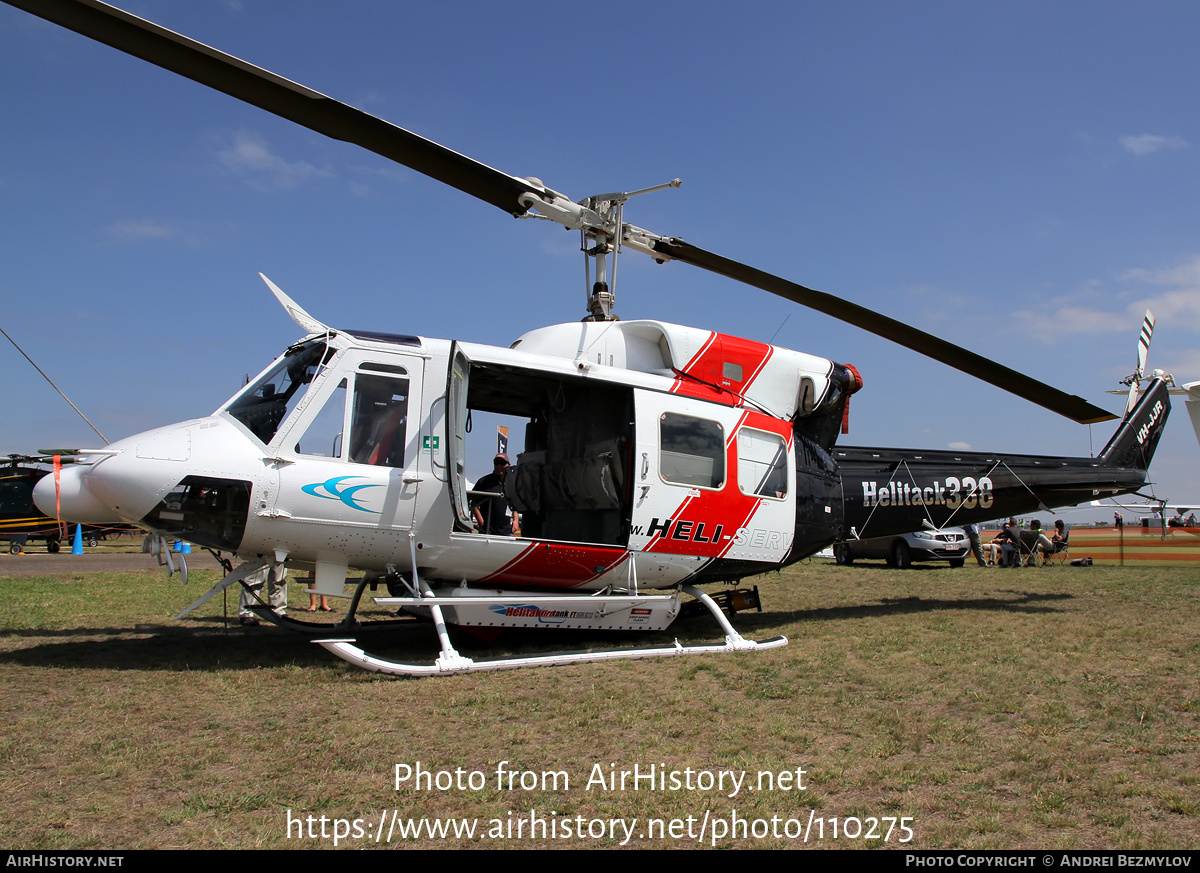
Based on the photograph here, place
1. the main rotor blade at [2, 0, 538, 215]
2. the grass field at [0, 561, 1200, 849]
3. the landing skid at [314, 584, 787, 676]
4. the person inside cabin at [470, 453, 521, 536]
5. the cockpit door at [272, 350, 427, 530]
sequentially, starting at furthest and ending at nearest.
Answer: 1. the person inside cabin at [470, 453, 521, 536]
2. the cockpit door at [272, 350, 427, 530]
3. the landing skid at [314, 584, 787, 676]
4. the main rotor blade at [2, 0, 538, 215]
5. the grass field at [0, 561, 1200, 849]

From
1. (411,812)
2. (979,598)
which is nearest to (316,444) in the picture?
(411,812)

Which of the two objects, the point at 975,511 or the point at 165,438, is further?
the point at 975,511

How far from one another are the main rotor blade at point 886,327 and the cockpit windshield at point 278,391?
3582 millimetres

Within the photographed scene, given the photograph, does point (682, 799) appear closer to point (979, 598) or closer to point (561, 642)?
point (561, 642)

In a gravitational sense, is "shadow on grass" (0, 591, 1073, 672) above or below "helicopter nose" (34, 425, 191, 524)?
below

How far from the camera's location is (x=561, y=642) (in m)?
8.63

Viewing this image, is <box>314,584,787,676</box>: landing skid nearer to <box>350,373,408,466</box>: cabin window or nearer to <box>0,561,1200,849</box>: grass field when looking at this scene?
<box>0,561,1200,849</box>: grass field

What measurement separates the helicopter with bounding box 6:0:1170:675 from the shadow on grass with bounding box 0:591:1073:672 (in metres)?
0.49

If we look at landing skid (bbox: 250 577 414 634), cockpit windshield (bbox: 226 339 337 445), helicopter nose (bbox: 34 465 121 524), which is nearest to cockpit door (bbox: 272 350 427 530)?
cockpit windshield (bbox: 226 339 337 445)

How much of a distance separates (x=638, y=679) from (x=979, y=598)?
8279 millimetres

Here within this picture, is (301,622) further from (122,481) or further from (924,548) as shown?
(924,548)

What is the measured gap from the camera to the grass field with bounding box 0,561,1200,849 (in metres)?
3.50

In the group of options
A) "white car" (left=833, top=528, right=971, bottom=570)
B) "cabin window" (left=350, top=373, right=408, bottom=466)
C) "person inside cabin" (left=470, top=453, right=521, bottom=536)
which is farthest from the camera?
"white car" (left=833, top=528, right=971, bottom=570)

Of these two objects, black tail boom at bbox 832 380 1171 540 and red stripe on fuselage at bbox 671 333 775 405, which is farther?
black tail boom at bbox 832 380 1171 540
